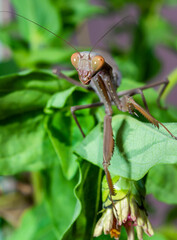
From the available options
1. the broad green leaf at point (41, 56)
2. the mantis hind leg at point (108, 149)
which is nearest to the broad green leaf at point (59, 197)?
the mantis hind leg at point (108, 149)

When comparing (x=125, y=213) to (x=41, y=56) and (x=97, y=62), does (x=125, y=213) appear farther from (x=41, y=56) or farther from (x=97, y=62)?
(x=41, y=56)

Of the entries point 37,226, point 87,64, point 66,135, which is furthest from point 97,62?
point 37,226

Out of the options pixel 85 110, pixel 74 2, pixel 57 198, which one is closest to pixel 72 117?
pixel 85 110

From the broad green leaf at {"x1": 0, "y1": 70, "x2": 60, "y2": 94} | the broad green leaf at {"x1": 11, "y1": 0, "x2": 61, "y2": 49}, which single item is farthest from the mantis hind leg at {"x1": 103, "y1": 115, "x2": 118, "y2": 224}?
the broad green leaf at {"x1": 11, "y1": 0, "x2": 61, "y2": 49}

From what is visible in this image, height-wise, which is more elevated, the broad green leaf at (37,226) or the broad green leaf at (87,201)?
the broad green leaf at (87,201)

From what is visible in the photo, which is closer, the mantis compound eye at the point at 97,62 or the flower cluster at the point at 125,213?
the flower cluster at the point at 125,213

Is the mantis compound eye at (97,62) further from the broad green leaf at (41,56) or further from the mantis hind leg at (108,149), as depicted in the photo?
the broad green leaf at (41,56)

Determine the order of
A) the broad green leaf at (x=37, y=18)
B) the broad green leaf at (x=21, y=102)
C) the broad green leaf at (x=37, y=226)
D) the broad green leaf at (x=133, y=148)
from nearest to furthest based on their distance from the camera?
the broad green leaf at (x=133, y=148), the broad green leaf at (x=21, y=102), the broad green leaf at (x=37, y=226), the broad green leaf at (x=37, y=18)

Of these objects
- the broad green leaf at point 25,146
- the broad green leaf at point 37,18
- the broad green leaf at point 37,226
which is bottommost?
→ the broad green leaf at point 37,226
